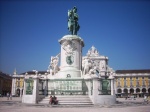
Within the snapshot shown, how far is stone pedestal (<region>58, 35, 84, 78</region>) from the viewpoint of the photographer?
68.7ft

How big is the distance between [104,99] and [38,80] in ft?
20.9

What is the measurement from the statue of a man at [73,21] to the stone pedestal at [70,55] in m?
1.57

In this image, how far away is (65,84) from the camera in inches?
759

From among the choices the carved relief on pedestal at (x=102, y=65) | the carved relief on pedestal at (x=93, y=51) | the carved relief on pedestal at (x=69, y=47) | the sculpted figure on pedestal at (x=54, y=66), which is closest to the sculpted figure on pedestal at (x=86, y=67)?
the carved relief on pedestal at (x=69, y=47)

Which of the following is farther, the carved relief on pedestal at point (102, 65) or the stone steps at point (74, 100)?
the carved relief on pedestal at point (102, 65)

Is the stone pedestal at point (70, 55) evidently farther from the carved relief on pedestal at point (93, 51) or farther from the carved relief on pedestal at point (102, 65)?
the carved relief on pedestal at point (93, 51)

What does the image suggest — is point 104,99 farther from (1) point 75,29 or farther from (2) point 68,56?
(1) point 75,29

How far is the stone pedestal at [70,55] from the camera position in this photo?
21.0 m

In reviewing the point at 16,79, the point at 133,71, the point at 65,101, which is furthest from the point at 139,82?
the point at 65,101

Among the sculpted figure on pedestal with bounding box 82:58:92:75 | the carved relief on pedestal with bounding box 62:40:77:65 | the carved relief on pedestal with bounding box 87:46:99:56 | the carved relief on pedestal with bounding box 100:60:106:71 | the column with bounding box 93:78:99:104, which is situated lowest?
the column with bounding box 93:78:99:104

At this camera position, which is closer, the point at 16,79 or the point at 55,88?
the point at 55,88

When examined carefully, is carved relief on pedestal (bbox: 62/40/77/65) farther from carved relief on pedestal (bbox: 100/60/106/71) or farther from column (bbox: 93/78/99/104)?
carved relief on pedestal (bbox: 100/60/106/71)

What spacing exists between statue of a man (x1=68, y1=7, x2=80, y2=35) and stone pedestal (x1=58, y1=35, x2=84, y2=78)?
1566 mm

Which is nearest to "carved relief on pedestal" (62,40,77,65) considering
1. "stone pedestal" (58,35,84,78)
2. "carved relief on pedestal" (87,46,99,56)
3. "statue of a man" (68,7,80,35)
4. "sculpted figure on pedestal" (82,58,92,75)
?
"stone pedestal" (58,35,84,78)
